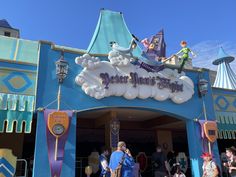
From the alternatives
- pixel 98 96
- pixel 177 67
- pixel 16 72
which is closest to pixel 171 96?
pixel 177 67

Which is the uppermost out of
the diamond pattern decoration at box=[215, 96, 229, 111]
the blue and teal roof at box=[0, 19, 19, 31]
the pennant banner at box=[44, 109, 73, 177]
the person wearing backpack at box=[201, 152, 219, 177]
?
the blue and teal roof at box=[0, 19, 19, 31]

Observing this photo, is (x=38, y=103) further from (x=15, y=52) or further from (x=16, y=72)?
(x=15, y=52)

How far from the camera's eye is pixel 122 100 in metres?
8.55

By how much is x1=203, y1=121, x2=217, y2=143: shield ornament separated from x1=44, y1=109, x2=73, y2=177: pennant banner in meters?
5.03

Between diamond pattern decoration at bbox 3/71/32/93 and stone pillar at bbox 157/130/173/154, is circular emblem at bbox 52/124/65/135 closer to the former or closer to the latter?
diamond pattern decoration at bbox 3/71/32/93

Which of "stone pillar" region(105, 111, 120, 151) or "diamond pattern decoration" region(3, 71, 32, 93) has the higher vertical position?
"diamond pattern decoration" region(3, 71, 32, 93)

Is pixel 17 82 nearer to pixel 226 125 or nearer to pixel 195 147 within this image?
pixel 195 147

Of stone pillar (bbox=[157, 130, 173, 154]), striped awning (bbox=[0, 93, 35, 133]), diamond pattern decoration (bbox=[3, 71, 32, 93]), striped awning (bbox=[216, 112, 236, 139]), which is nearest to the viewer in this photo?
striped awning (bbox=[0, 93, 35, 133])

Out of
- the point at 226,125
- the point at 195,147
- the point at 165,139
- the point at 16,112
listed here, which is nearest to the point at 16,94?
the point at 16,112

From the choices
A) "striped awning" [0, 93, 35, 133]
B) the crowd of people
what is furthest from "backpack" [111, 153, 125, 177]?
"striped awning" [0, 93, 35, 133]

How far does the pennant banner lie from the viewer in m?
7.08

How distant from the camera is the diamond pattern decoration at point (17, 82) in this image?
769 cm

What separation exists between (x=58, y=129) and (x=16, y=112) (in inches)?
51.3

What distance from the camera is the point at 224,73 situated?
52.3 feet
